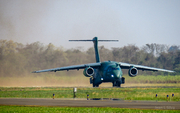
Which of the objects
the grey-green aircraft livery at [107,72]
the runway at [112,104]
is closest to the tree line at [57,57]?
the grey-green aircraft livery at [107,72]

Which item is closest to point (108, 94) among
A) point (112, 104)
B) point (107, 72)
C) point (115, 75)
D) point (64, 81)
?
point (112, 104)

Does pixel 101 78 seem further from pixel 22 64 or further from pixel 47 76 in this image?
pixel 22 64

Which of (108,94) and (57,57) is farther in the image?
(57,57)

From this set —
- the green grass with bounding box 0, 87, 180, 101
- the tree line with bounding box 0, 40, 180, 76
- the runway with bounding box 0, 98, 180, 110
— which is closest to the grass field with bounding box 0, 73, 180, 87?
the tree line with bounding box 0, 40, 180, 76

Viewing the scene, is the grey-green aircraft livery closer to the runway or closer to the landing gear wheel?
the landing gear wheel

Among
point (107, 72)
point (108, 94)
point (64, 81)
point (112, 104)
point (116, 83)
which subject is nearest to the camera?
point (112, 104)

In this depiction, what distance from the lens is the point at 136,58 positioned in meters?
64.9

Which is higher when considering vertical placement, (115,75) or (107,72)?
(107,72)

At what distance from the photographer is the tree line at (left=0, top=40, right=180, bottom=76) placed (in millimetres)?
50625

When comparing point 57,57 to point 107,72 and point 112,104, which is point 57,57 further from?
point 112,104

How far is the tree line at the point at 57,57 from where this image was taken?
5062 centimetres

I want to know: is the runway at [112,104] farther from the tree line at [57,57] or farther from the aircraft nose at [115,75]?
the tree line at [57,57]

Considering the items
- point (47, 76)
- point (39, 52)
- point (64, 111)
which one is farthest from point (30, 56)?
point (64, 111)

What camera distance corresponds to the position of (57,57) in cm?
5531
